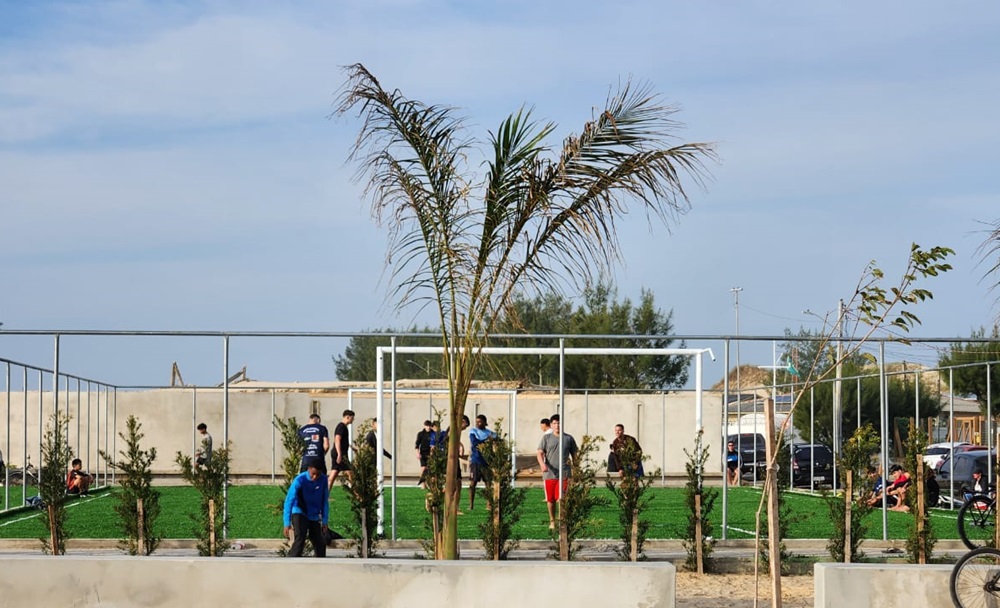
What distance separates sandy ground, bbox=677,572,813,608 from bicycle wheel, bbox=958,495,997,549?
290 cm

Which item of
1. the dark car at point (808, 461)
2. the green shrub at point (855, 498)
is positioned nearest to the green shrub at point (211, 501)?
the green shrub at point (855, 498)

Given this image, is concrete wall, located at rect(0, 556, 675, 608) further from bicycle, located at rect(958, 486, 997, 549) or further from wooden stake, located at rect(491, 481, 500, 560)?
bicycle, located at rect(958, 486, 997, 549)

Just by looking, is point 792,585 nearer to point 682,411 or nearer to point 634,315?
point 682,411

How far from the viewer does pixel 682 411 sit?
1409 inches

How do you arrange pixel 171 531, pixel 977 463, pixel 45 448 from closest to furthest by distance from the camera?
pixel 45 448
pixel 171 531
pixel 977 463

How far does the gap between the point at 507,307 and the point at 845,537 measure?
16.5ft

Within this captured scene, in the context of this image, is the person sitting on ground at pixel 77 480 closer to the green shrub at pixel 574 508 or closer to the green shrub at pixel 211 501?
the green shrub at pixel 211 501

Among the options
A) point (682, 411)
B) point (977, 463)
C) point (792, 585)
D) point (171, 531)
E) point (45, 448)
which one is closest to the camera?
point (792, 585)

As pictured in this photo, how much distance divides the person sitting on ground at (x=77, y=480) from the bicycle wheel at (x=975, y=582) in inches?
747

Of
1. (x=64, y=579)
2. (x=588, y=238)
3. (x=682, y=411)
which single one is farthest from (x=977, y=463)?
(x=64, y=579)

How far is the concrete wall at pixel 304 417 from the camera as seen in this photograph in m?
34.4

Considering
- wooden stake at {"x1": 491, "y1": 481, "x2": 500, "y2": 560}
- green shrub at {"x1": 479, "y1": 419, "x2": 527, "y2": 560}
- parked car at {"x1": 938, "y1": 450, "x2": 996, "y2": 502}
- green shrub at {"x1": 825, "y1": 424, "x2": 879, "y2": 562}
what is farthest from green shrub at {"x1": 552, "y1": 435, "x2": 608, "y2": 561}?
parked car at {"x1": 938, "y1": 450, "x2": 996, "y2": 502}

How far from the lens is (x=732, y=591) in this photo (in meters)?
12.7

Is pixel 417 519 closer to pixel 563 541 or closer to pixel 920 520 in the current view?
pixel 563 541
